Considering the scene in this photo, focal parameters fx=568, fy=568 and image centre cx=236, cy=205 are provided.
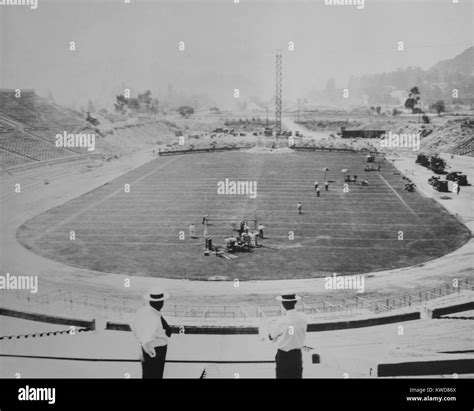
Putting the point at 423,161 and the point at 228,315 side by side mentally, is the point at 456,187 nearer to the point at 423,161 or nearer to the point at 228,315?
the point at 423,161

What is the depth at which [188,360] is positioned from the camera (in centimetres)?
1027

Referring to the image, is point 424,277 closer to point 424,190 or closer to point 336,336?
point 336,336

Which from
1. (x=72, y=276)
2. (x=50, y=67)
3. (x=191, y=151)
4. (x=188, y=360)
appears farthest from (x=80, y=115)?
(x=188, y=360)

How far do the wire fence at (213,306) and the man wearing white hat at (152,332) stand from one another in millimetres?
5791

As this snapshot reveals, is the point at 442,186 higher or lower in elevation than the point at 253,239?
higher

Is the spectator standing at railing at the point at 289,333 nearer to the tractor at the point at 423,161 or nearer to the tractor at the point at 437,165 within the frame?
the tractor at the point at 437,165

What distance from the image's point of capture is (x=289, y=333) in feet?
24.4

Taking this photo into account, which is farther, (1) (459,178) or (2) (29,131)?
(2) (29,131)

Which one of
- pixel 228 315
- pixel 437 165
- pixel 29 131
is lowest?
pixel 228 315

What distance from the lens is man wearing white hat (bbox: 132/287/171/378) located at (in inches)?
286

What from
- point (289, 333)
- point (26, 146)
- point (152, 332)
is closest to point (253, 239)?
point (289, 333)

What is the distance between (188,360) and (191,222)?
44.1 ft

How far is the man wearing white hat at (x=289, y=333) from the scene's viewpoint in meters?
7.39
